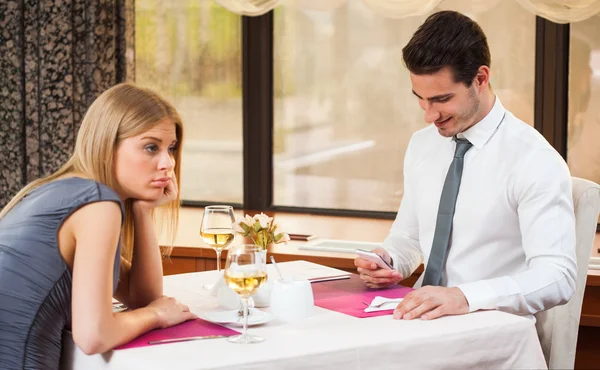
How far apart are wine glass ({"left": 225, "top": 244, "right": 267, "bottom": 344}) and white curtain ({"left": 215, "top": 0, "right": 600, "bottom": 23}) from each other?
2349 mm

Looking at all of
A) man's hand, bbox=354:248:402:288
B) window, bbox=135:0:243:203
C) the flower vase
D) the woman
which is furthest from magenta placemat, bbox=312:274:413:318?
window, bbox=135:0:243:203

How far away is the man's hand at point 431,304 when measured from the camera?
84.3 inches

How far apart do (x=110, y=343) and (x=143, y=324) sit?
12 centimetres

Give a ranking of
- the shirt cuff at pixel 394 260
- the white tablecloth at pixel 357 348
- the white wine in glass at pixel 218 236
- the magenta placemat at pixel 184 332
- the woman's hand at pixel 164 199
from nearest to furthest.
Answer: the white tablecloth at pixel 357 348, the magenta placemat at pixel 184 332, the woman's hand at pixel 164 199, the white wine in glass at pixel 218 236, the shirt cuff at pixel 394 260

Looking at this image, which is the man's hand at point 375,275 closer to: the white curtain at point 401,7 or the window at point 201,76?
the white curtain at point 401,7

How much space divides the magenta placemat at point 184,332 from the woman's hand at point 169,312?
0.01m

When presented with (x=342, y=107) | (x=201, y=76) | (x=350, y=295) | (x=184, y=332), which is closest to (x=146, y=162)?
(x=184, y=332)

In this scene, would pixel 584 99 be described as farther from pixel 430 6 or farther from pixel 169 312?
pixel 169 312

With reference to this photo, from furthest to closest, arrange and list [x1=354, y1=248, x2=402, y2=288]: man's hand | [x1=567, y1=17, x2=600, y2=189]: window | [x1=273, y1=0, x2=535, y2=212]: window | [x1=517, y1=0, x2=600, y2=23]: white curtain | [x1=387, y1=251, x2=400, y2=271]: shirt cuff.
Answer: [x1=273, y1=0, x2=535, y2=212]: window < [x1=567, y1=17, x2=600, y2=189]: window < [x1=517, y1=0, x2=600, y2=23]: white curtain < [x1=387, y1=251, x2=400, y2=271]: shirt cuff < [x1=354, y1=248, x2=402, y2=288]: man's hand

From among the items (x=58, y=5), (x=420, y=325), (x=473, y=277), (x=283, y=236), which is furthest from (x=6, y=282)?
(x=58, y=5)

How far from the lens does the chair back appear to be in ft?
8.28

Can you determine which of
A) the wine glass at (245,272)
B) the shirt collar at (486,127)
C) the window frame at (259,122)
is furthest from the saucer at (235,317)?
the window frame at (259,122)

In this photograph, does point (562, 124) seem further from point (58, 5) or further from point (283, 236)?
point (58, 5)

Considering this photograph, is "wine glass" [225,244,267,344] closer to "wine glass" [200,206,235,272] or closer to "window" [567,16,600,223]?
"wine glass" [200,206,235,272]
